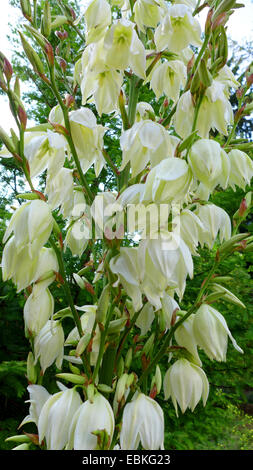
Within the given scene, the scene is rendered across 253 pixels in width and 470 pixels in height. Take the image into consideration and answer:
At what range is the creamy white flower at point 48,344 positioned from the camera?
0.61m

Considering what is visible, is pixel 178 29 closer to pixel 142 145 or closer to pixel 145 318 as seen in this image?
pixel 142 145

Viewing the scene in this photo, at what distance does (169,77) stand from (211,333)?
1.49 feet

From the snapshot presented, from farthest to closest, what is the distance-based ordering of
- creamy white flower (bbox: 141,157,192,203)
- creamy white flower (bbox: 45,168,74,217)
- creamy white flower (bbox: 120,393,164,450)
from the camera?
1. creamy white flower (bbox: 45,168,74,217)
2. creamy white flower (bbox: 120,393,164,450)
3. creamy white flower (bbox: 141,157,192,203)

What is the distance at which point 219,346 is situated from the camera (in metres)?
0.58

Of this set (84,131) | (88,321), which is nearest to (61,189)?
(84,131)

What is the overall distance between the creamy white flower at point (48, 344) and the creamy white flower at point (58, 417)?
0.06m

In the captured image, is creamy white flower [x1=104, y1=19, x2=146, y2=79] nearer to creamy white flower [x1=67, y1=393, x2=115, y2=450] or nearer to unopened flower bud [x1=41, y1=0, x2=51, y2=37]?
unopened flower bud [x1=41, y1=0, x2=51, y2=37]

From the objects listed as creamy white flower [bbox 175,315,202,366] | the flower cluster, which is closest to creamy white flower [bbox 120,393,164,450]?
the flower cluster

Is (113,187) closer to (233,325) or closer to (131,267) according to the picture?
(233,325)

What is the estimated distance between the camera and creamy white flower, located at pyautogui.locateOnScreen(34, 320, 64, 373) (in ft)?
2.01

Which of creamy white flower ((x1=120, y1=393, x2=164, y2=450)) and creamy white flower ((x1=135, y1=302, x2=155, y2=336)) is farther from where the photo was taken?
creamy white flower ((x1=135, y1=302, x2=155, y2=336))

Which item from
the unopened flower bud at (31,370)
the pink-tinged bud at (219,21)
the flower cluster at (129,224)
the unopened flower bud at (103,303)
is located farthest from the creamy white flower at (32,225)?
the pink-tinged bud at (219,21)

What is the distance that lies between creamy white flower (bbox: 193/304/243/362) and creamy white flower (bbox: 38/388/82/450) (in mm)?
203
